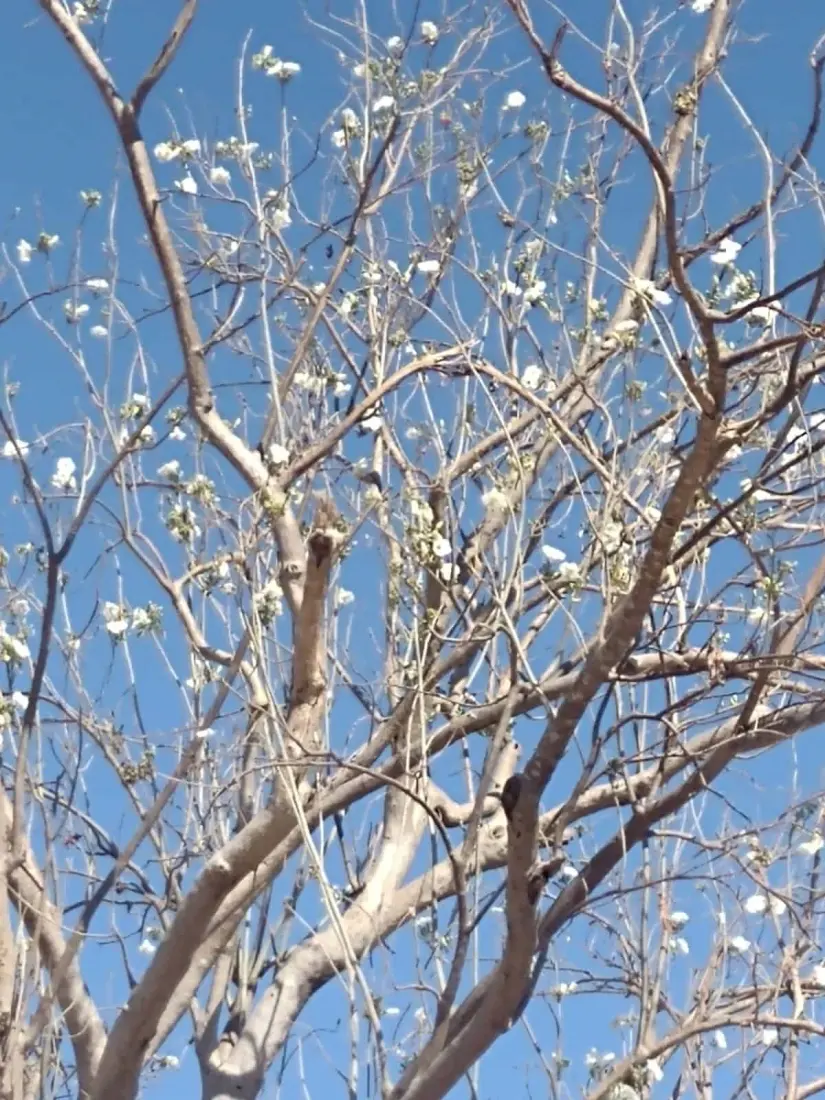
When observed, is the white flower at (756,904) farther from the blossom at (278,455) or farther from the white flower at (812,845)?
the blossom at (278,455)

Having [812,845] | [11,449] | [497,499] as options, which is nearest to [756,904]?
[812,845]

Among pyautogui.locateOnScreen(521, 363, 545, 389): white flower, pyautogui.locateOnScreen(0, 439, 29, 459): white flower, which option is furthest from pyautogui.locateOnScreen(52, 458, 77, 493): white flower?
pyautogui.locateOnScreen(521, 363, 545, 389): white flower

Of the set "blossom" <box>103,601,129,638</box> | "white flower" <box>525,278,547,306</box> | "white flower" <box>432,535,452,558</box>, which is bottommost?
"white flower" <box>432,535,452,558</box>

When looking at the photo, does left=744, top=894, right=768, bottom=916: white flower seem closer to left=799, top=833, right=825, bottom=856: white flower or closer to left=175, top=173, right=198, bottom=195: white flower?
left=799, top=833, right=825, bottom=856: white flower

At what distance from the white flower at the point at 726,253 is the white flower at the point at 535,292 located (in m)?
→ 0.83

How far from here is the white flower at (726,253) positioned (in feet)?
12.1

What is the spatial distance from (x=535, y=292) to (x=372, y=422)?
25.1 inches

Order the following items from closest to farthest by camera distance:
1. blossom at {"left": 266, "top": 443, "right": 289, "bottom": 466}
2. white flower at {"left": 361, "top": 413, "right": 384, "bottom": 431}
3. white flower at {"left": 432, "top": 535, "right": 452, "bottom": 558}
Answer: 1. white flower at {"left": 432, "top": 535, "right": 452, "bottom": 558}
2. blossom at {"left": 266, "top": 443, "right": 289, "bottom": 466}
3. white flower at {"left": 361, "top": 413, "right": 384, "bottom": 431}

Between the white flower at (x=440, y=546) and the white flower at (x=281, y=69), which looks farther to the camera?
the white flower at (x=281, y=69)

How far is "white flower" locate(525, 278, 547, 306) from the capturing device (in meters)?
4.51

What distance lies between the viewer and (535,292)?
4508 millimetres

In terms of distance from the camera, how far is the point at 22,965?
12.0 feet

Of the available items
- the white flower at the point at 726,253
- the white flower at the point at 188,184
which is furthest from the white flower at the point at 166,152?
the white flower at the point at 726,253

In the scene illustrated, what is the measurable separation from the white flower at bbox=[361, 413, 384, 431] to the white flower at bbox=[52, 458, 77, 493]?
0.89 m
